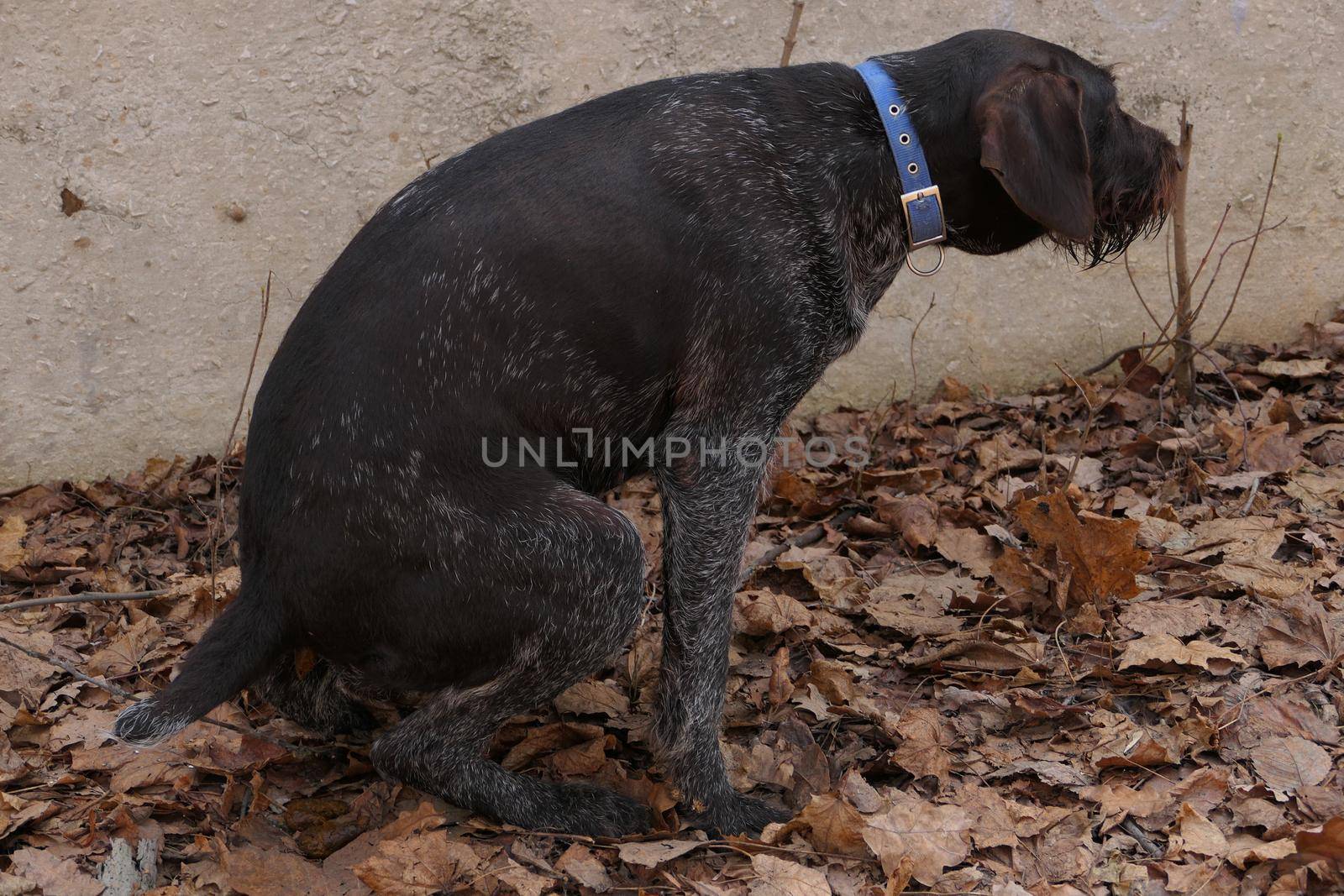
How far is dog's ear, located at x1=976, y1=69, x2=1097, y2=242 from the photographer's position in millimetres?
3371

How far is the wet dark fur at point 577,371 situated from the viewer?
10.6 feet

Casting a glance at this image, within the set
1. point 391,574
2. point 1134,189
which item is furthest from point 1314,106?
point 391,574

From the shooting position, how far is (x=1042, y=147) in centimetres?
341

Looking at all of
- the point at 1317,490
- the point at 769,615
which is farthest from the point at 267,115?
the point at 1317,490

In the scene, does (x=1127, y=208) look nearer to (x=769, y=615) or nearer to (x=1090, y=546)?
(x=1090, y=546)

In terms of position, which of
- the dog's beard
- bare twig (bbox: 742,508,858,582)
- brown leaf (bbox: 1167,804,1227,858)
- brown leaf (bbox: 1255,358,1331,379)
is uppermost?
the dog's beard

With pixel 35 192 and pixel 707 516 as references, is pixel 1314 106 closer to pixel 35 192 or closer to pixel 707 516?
pixel 707 516

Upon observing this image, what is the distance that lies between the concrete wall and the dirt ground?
1.54 ft

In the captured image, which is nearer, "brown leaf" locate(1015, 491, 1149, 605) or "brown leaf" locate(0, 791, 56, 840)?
"brown leaf" locate(0, 791, 56, 840)

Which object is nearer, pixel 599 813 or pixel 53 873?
pixel 53 873

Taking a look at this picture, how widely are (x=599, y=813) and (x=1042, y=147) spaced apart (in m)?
2.29

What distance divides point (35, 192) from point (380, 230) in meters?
2.30

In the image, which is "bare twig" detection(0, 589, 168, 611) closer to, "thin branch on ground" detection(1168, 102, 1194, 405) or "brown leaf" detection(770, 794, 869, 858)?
"brown leaf" detection(770, 794, 869, 858)

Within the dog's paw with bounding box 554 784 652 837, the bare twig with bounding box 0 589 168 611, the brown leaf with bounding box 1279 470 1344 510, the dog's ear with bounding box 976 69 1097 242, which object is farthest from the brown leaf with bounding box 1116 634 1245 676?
the bare twig with bounding box 0 589 168 611
